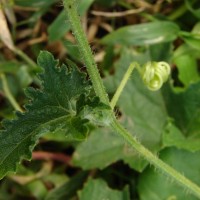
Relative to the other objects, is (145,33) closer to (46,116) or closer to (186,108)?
(186,108)

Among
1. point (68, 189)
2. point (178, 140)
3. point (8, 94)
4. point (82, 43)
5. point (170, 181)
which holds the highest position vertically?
point (82, 43)

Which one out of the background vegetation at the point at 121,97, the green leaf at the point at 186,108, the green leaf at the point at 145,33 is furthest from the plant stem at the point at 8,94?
the green leaf at the point at 186,108

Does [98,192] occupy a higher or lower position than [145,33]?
lower

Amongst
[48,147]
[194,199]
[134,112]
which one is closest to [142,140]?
[134,112]

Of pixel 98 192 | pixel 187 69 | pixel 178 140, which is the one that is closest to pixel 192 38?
pixel 187 69

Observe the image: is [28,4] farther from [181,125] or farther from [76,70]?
[76,70]

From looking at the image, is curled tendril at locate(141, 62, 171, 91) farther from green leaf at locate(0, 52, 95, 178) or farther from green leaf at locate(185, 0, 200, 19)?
green leaf at locate(185, 0, 200, 19)
